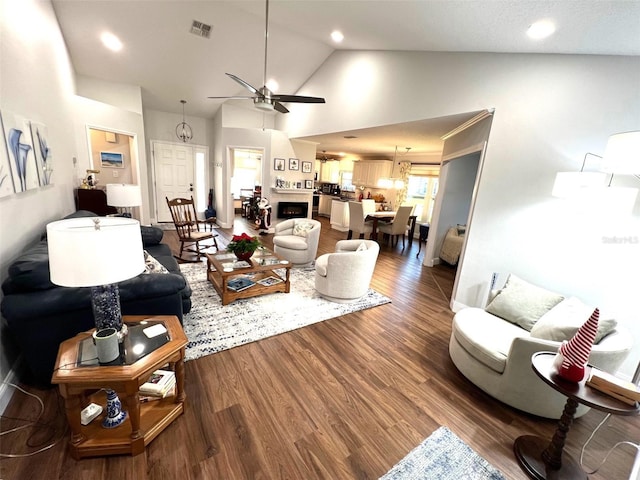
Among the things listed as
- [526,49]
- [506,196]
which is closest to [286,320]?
[506,196]

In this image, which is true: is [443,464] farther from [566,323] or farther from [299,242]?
[299,242]

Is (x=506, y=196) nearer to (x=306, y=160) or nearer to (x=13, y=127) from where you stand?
(x=13, y=127)

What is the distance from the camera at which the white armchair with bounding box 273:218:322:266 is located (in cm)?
424

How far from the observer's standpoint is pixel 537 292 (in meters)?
2.38

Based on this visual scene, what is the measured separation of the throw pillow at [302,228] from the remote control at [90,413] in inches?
128

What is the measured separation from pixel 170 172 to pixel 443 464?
307 inches

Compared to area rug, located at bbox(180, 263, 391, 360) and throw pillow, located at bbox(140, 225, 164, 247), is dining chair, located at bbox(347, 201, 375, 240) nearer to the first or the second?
area rug, located at bbox(180, 263, 391, 360)

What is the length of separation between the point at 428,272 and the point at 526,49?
330cm

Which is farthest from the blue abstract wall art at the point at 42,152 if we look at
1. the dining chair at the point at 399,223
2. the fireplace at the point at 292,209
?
the dining chair at the point at 399,223

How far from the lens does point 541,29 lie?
215 centimetres

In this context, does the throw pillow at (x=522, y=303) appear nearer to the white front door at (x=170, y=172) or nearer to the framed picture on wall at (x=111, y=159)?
the white front door at (x=170, y=172)

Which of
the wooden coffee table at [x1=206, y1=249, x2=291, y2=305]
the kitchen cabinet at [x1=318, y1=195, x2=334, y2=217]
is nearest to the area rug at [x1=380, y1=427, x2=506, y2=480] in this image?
the wooden coffee table at [x1=206, y1=249, x2=291, y2=305]

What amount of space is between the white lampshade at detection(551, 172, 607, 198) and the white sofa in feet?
2.93

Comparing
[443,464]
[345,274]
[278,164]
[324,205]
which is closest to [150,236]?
[345,274]
